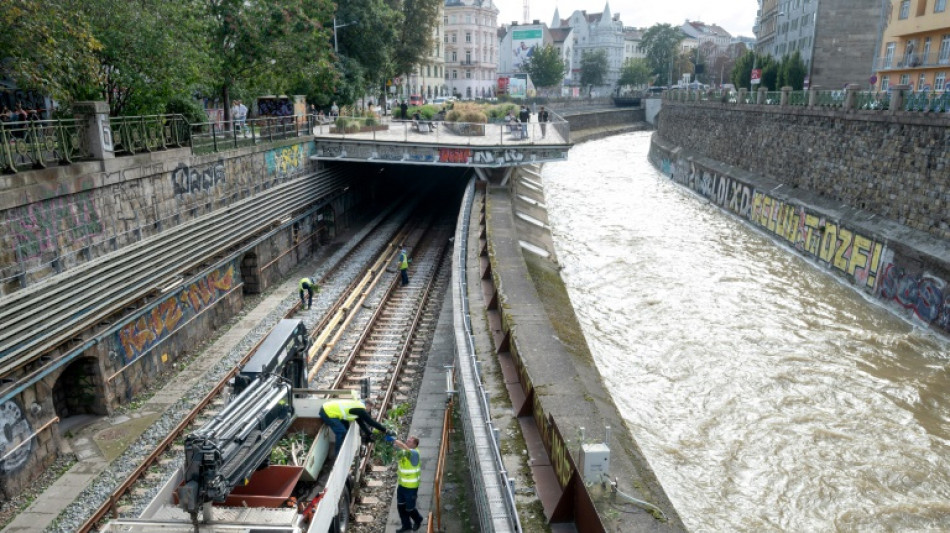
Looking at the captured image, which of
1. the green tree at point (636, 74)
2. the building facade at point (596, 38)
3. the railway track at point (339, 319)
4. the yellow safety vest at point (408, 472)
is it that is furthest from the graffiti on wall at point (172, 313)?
the building facade at point (596, 38)

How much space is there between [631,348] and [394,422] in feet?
26.1

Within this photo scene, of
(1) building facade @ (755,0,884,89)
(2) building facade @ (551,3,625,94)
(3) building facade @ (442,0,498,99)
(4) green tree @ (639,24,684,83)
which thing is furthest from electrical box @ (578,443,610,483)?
(2) building facade @ (551,3,625,94)

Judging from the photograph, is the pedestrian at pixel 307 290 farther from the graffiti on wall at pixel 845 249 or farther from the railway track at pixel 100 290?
the graffiti on wall at pixel 845 249

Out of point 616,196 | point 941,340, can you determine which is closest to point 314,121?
point 616,196

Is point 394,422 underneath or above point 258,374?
underneath

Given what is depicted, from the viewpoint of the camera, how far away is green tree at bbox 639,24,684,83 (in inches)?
4855

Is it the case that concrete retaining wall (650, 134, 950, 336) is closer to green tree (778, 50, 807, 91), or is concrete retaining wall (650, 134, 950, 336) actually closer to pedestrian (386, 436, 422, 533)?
pedestrian (386, 436, 422, 533)

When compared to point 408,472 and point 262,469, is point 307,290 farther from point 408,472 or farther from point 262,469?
point 408,472

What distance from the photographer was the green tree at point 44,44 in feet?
43.1

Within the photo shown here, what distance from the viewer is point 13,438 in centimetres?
1170

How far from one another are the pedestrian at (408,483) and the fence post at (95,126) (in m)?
10.7

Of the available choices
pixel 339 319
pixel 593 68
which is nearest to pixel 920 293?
pixel 339 319

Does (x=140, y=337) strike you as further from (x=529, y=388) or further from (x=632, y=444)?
(x=632, y=444)

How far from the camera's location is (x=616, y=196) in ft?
143
